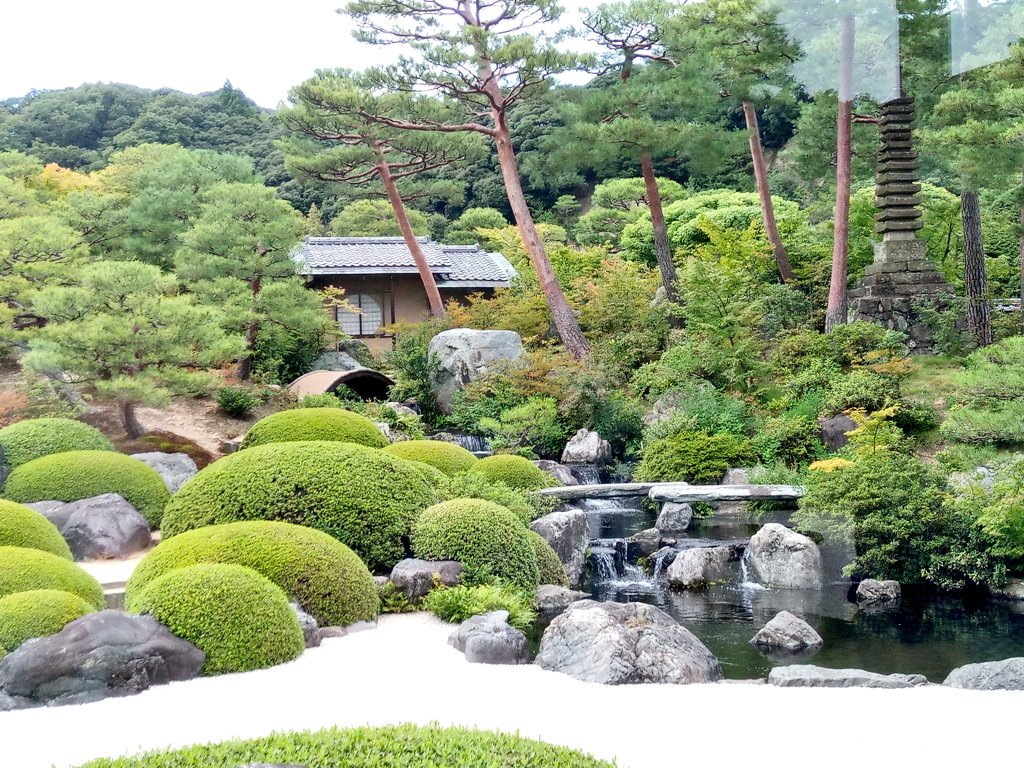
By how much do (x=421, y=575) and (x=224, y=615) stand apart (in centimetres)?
207

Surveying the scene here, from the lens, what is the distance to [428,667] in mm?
5926

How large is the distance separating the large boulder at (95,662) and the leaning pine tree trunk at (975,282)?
47.2 ft

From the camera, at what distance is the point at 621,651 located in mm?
5930

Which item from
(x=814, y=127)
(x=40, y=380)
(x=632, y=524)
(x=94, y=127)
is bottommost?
(x=632, y=524)

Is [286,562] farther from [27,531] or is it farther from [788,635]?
[788,635]

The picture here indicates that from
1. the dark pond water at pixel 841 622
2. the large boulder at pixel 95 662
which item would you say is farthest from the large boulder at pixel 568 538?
the large boulder at pixel 95 662

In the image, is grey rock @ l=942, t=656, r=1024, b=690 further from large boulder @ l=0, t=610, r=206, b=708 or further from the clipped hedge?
large boulder @ l=0, t=610, r=206, b=708

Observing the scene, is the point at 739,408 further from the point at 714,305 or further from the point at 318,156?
the point at 318,156

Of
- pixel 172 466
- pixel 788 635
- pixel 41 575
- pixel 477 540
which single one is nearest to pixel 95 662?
pixel 41 575

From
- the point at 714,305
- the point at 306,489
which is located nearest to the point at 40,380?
the point at 306,489

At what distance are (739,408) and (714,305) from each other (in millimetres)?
2532

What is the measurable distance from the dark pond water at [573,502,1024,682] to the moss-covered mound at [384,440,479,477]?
2.08 m

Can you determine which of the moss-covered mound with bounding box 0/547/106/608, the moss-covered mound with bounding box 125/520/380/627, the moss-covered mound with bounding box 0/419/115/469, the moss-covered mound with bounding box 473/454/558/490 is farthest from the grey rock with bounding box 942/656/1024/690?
the moss-covered mound with bounding box 0/419/115/469

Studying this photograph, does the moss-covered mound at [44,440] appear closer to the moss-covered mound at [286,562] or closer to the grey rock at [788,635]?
the moss-covered mound at [286,562]
